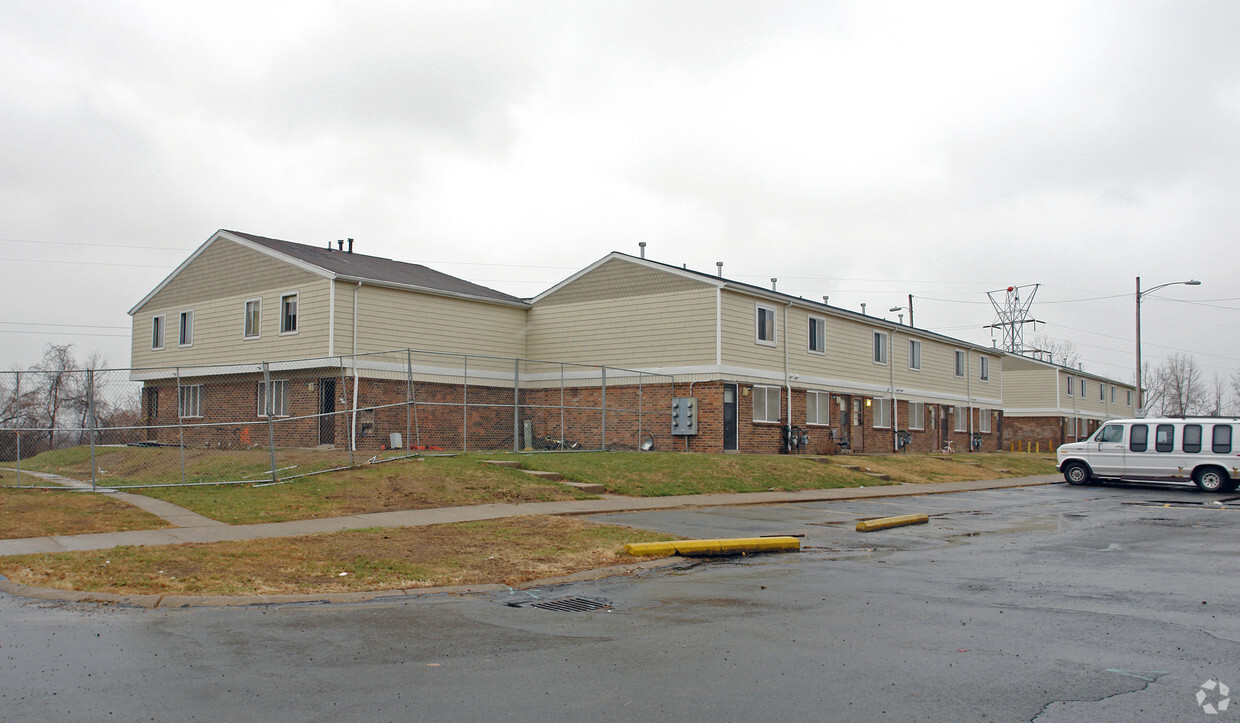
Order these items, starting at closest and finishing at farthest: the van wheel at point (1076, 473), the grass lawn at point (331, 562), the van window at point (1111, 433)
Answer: the grass lawn at point (331, 562) < the van window at point (1111, 433) < the van wheel at point (1076, 473)

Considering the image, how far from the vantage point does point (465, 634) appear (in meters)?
7.15

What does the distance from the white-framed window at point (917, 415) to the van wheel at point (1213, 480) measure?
56.5 ft

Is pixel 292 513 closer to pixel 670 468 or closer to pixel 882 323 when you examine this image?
pixel 670 468

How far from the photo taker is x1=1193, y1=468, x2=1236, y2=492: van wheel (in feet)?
77.7

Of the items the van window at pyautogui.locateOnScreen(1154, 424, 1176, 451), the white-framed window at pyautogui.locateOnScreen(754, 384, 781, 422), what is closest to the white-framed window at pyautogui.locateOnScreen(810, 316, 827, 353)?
the white-framed window at pyautogui.locateOnScreen(754, 384, 781, 422)

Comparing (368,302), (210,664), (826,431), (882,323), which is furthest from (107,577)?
(882,323)

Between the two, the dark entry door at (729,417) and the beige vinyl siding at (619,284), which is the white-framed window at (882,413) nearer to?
the dark entry door at (729,417)

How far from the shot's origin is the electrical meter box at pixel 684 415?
97.8 ft

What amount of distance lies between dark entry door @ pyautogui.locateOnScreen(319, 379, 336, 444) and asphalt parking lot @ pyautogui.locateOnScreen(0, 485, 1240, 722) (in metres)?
20.4

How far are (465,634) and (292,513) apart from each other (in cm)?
805

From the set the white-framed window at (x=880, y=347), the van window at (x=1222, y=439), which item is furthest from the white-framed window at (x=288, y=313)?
the van window at (x=1222, y=439)

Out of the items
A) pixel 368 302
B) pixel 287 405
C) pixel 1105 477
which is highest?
pixel 368 302

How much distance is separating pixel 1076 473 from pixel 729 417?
1045 cm

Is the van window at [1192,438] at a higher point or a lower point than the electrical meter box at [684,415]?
lower
